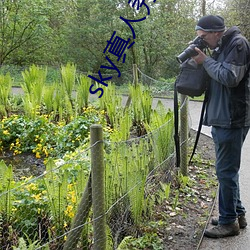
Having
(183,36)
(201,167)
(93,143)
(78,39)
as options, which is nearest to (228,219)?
(93,143)

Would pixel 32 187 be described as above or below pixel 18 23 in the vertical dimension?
below

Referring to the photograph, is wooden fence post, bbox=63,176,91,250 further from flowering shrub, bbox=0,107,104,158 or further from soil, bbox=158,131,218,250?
flowering shrub, bbox=0,107,104,158

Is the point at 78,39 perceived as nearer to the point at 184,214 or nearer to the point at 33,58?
the point at 33,58

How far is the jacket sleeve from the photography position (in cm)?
288

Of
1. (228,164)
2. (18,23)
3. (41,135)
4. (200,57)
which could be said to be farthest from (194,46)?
(18,23)

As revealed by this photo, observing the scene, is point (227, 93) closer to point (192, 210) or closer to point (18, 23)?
point (192, 210)

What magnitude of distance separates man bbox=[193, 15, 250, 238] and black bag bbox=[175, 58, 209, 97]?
2.3 inches

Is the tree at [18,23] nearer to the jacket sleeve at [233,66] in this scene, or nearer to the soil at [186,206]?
the soil at [186,206]

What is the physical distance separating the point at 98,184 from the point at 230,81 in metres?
1.25

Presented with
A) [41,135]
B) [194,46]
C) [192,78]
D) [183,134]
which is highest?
[194,46]

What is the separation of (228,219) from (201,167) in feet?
6.37

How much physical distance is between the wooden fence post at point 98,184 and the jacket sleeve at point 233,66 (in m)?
1.07

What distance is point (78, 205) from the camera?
259 centimetres

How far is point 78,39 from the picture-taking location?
1540 cm
